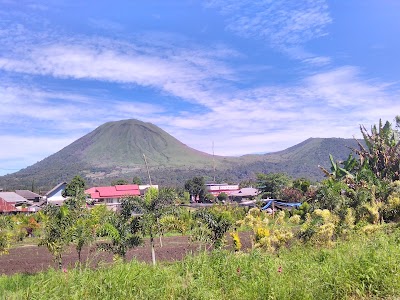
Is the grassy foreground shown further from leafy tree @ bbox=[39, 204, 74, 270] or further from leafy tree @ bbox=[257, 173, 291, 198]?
leafy tree @ bbox=[257, 173, 291, 198]

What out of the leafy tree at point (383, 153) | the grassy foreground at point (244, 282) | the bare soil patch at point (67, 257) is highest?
the leafy tree at point (383, 153)

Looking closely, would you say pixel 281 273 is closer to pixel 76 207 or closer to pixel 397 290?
pixel 397 290

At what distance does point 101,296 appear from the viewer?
5086mm

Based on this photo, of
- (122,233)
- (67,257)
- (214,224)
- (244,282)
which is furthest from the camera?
(67,257)

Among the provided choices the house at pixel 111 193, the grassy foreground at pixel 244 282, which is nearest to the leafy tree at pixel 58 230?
the grassy foreground at pixel 244 282

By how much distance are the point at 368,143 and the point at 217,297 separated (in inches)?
659

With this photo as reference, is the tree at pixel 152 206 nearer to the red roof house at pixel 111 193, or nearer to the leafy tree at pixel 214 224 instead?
the leafy tree at pixel 214 224

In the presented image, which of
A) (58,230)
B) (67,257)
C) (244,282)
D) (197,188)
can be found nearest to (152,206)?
(58,230)

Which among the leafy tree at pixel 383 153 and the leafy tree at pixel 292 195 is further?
the leafy tree at pixel 292 195

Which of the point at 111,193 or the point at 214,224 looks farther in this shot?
the point at 111,193

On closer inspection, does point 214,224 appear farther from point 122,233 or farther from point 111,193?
point 111,193

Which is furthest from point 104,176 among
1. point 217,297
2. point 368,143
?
point 217,297

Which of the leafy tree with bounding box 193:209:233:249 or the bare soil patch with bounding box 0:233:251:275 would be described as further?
the bare soil patch with bounding box 0:233:251:275

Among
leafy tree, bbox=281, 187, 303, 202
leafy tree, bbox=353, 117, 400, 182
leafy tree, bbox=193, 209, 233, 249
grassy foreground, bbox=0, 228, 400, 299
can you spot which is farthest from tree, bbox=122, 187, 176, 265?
leafy tree, bbox=281, 187, 303, 202
